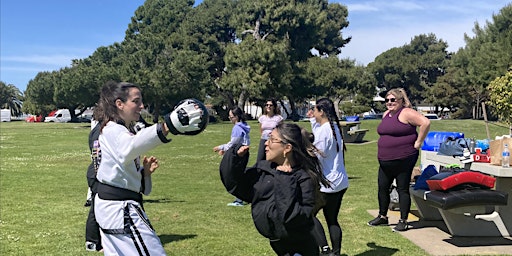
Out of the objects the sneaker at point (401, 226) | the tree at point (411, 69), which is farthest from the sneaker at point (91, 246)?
the tree at point (411, 69)

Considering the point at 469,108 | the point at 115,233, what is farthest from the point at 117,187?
the point at 469,108

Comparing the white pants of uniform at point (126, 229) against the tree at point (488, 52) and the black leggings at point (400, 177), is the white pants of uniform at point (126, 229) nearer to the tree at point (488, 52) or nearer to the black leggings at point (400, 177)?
the black leggings at point (400, 177)

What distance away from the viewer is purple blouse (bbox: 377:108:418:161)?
7.07m

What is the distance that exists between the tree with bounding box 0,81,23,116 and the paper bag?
123765mm

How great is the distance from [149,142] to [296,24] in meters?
55.7

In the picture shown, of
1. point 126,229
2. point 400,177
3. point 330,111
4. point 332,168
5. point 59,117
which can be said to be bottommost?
point 59,117

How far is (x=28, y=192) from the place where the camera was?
11812mm

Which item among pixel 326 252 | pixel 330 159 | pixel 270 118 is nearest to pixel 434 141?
pixel 270 118

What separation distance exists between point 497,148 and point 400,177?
1.31 metres

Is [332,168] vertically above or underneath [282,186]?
underneath

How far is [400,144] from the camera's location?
709 centimetres

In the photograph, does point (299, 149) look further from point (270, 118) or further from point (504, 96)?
point (504, 96)

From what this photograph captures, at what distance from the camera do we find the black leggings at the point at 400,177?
7129 mm

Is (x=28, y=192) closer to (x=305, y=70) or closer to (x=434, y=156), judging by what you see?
(x=434, y=156)
